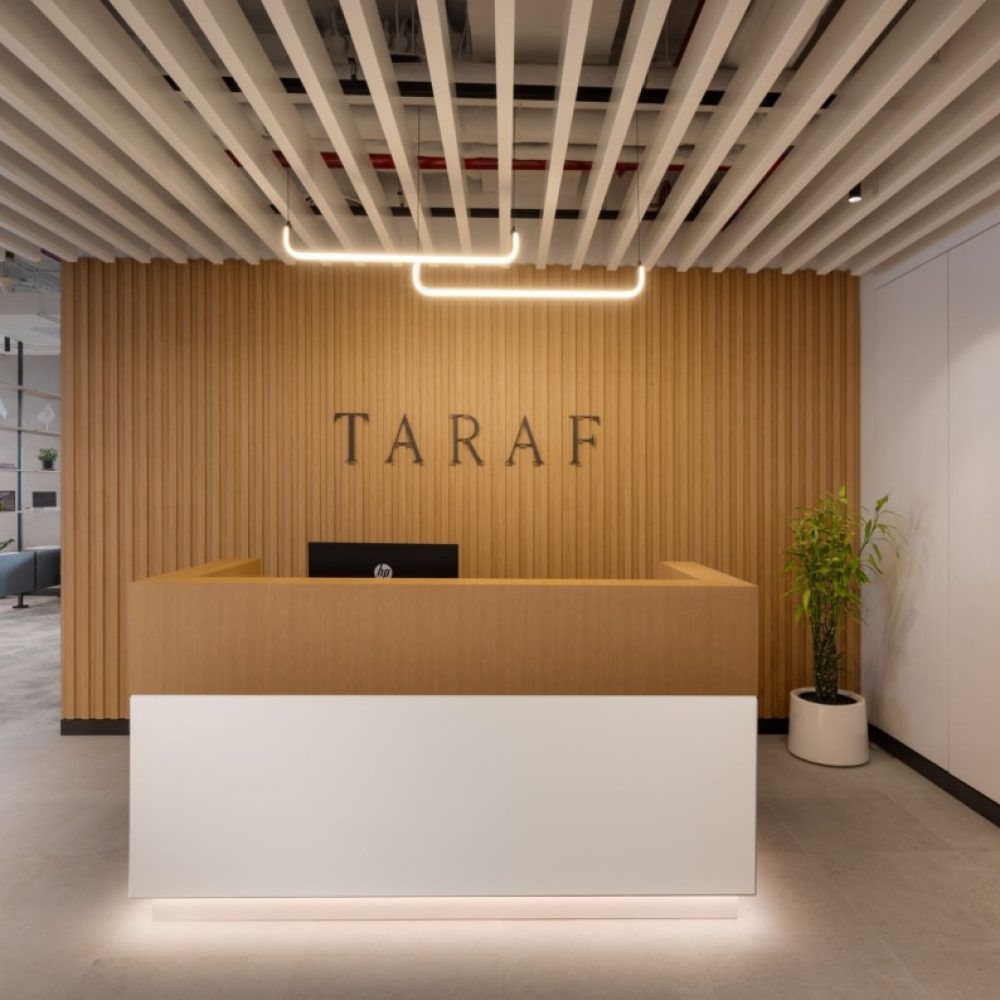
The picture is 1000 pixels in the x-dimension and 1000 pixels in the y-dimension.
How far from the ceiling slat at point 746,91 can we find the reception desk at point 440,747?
1963 mm

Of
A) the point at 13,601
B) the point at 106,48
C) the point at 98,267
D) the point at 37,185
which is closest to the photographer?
the point at 106,48

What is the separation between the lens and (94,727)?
5.40 metres

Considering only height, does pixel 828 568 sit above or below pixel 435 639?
above

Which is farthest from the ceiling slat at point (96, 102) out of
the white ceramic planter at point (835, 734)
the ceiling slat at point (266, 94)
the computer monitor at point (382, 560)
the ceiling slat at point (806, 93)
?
the white ceramic planter at point (835, 734)

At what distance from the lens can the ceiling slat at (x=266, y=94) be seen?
2619 mm

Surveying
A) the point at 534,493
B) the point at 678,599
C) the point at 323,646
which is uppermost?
the point at 534,493

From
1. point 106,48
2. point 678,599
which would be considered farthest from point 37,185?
point 678,599

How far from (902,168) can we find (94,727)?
6.02 metres

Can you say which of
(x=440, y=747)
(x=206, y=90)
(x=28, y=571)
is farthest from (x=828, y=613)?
(x=28, y=571)

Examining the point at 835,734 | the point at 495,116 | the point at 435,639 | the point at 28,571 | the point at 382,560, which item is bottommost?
the point at 835,734

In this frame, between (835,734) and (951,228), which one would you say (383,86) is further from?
(835,734)

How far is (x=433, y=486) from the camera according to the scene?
5477 millimetres

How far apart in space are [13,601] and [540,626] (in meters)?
11.7

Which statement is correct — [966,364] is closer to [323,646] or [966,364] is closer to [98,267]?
[323,646]
